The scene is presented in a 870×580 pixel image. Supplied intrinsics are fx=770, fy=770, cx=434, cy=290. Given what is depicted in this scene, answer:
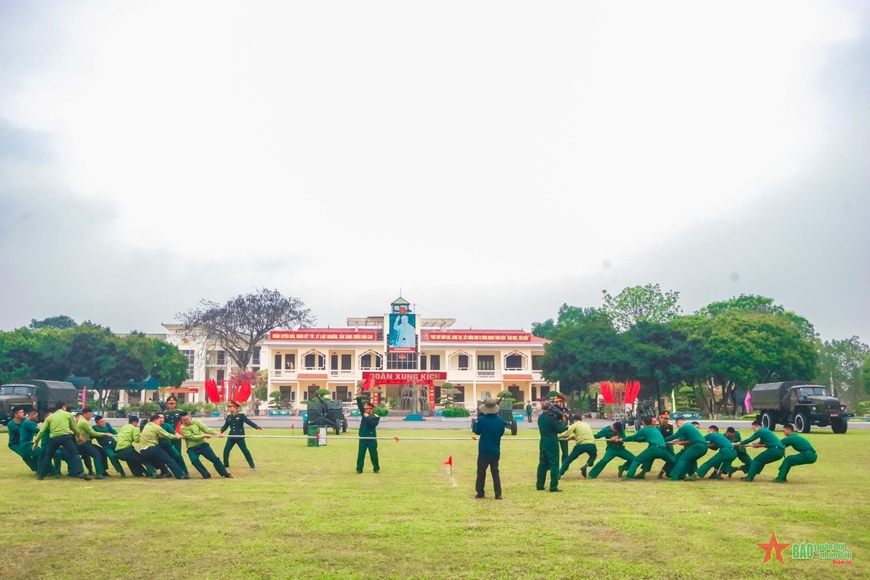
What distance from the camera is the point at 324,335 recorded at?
62188 millimetres

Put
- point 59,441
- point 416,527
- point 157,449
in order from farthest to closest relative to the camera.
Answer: point 157,449 < point 59,441 < point 416,527

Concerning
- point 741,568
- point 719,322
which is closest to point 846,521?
point 741,568

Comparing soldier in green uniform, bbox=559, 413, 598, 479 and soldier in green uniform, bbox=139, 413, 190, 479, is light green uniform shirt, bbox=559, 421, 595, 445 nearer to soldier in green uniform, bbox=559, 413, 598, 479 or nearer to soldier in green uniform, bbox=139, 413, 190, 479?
soldier in green uniform, bbox=559, 413, 598, 479

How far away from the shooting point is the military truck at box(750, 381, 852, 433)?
3002 cm

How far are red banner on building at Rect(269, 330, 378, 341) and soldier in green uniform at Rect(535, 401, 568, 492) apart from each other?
165ft

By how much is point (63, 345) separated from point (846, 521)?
58.2 m

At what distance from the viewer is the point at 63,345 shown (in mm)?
57625

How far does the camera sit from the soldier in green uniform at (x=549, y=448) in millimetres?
12133

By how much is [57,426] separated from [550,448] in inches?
342

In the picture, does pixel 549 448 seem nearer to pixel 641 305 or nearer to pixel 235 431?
pixel 235 431

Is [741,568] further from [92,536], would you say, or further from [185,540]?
[92,536]

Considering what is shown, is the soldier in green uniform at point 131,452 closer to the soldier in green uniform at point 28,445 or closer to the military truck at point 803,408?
the soldier in green uniform at point 28,445

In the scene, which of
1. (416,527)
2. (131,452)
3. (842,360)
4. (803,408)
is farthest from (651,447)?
(842,360)

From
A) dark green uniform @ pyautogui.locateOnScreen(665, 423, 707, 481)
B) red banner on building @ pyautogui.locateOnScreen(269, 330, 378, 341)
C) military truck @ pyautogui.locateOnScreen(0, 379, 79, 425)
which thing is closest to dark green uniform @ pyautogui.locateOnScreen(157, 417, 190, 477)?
dark green uniform @ pyautogui.locateOnScreen(665, 423, 707, 481)
